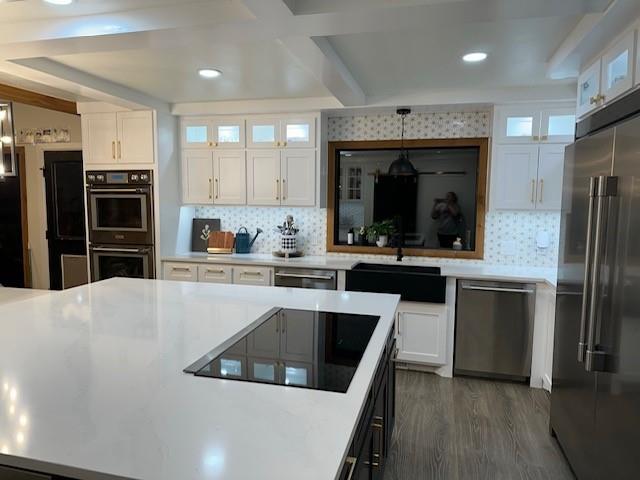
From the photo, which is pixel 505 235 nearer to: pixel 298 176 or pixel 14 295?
pixel 298 176

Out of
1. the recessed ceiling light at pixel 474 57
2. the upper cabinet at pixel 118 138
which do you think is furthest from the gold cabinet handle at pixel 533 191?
the upper cabinet at pixel 118 138

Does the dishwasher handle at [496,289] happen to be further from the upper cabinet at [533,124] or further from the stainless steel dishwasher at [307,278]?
the upper cabinet at [533,124]

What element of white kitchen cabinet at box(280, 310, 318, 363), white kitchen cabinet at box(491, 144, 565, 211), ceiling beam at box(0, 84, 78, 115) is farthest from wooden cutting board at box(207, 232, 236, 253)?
white kitchen cabinet at box(491, 144, 565, 211)

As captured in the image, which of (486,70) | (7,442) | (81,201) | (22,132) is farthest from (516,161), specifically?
(22,132)

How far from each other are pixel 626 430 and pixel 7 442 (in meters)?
2.11

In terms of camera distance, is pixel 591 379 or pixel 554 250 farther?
pixel 554 250

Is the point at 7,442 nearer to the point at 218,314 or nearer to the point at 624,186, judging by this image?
the point at 218,314

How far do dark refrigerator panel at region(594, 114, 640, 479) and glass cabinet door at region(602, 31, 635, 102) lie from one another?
29 cm

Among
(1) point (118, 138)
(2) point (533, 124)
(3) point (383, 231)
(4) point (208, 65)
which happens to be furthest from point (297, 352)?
(1) point (118, 138)

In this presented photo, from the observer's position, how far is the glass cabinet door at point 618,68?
190 centimetres

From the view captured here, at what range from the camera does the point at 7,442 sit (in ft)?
3.30

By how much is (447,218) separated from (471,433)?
6.66 feet

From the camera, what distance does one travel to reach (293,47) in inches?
89.5

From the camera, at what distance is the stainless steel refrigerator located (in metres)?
1.67
